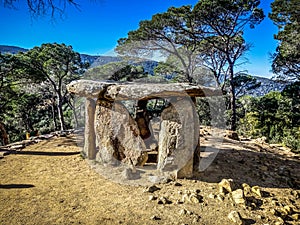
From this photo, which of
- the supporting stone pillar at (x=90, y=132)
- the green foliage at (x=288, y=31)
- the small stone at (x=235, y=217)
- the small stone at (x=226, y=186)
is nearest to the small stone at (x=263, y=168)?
the small stone at (x=226, y=186)

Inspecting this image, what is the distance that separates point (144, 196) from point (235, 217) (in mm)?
1363

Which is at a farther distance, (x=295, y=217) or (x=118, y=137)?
(x=118, y=137)

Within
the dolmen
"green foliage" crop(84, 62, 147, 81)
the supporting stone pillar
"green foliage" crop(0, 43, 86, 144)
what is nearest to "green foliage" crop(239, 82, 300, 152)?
the dolmen

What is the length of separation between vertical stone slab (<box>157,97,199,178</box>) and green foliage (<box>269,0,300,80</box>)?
8.93 m

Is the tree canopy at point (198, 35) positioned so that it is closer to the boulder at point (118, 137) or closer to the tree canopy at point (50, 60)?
the tree canopy at point (50, 60)

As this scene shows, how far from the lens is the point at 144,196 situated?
11.2ft

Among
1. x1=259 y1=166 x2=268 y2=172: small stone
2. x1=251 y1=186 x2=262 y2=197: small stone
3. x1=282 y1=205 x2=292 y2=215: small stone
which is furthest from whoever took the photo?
x1=259 y1=166 x2=268 y2=172: small stone

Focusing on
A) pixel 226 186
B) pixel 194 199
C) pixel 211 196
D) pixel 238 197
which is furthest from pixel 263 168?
pixel 194 199

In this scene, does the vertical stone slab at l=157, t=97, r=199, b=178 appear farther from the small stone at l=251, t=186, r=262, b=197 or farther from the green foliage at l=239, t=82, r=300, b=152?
the green foliage at l=239, t=82, r=300, b=152

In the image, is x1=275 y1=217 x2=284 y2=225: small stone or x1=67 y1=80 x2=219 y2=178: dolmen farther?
x1=67 y1=80 x2=219 y2=178: dolmen

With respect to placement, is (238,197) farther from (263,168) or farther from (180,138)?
(263,168)

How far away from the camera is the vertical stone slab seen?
399 centimetres

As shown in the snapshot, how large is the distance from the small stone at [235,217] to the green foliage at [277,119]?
511 centimetres

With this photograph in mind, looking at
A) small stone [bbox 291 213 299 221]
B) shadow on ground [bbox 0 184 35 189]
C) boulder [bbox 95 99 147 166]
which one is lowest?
small stone [bbox 291 213 299 221]
